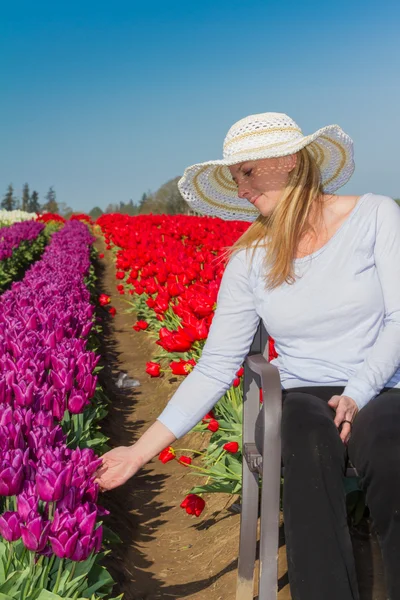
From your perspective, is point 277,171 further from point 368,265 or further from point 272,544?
point 272,544

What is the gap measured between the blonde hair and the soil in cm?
122

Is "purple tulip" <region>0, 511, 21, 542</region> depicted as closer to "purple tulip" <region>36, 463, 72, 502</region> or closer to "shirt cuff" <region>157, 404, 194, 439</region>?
"purple tulip" <region>36, 463, 72, 502</region>

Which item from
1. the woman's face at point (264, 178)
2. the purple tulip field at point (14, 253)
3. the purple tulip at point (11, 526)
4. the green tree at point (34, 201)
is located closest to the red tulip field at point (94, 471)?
the purple tulip at point (11, 526)

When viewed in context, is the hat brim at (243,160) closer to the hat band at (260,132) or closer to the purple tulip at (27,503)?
the hat band at (260,132)

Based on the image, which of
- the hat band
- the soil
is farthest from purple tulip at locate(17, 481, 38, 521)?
the hat band

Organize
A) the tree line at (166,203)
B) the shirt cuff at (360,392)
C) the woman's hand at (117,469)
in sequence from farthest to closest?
the tree line at (166,203)
the woman's hand at (117,469)
the shirt cuff at (360,392)

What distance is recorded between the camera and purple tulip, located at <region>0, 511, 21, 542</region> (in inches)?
78.5

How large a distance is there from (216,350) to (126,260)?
21.6ft

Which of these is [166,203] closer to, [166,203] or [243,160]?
[166,203]

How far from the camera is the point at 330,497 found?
1930 millimetres

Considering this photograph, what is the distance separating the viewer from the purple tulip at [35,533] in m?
1.96

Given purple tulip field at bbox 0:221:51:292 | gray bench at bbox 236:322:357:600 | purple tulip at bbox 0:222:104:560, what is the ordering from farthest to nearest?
purple tulip field at bbox 0:221:51:292 → gray bench at bbox 236:322:357:600 → purple tulip at bbox 0:222:104:560

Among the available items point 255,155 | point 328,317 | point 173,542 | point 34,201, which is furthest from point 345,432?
point 34,201

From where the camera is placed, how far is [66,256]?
412 inches
